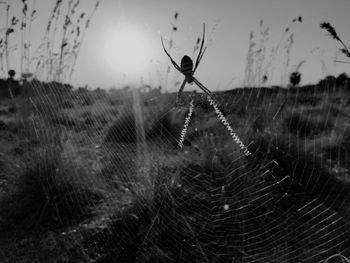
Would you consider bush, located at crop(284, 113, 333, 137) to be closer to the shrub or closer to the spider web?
the spider web

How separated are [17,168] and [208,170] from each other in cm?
150

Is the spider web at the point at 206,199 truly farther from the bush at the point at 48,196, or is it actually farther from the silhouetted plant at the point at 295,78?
the silhouetted plant at the point at 295,78

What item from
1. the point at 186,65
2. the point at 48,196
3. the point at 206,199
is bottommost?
the point at 48,196

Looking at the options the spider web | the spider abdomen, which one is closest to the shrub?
the spider web

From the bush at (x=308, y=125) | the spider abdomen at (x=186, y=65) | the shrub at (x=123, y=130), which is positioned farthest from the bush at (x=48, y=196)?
the bush at (x=308, y=125)

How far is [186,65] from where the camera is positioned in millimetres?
1126

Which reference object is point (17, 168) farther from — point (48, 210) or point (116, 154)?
point (116, 154)

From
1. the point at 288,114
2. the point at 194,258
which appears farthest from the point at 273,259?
the point at 288,114

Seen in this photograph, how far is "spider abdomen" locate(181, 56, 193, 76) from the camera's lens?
1.10 metres

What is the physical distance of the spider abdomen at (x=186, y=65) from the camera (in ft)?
3.61

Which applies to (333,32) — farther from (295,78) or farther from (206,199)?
(295,78)

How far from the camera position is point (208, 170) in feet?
9.39

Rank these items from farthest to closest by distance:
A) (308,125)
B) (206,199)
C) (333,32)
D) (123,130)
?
(123,130)
(308,125)
(206,199)
(333,32)

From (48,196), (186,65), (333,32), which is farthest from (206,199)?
(333,32)
